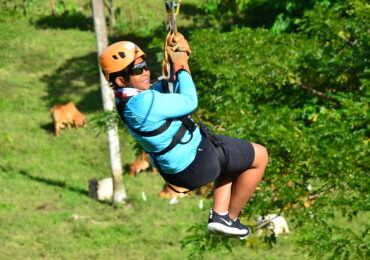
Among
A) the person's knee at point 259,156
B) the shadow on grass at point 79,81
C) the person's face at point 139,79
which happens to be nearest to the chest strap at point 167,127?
the person's face at point 139,79

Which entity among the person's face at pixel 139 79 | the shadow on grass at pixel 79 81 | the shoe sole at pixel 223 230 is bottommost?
the shadow on grass at pixel 79 81

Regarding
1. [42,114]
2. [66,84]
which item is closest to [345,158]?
[42,114]

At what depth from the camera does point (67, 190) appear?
794 inches

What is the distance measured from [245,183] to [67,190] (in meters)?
15.3

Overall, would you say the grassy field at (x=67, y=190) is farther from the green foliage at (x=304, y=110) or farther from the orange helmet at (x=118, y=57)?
the orange helmet at (x=118, y=57)

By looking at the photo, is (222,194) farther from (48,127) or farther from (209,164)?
(48,127)

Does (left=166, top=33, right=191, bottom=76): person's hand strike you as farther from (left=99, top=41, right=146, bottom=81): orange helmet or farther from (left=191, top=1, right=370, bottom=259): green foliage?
(left=191, top=1, right=370, bottom=259): green foliage

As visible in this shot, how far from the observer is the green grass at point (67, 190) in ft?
54.3

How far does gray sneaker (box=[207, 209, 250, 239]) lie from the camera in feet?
17.9

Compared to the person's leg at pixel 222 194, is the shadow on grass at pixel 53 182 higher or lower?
lower

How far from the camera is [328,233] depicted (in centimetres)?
945

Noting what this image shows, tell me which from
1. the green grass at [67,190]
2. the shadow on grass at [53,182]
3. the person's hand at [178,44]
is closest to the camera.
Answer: the person's hand at [178,44]

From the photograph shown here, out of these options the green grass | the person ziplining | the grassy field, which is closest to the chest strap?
the person ziplining

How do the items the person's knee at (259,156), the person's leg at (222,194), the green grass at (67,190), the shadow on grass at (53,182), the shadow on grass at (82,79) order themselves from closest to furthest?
the person's knee at (259,156), the person's leg at (222,194), the green grass at (67,190), the shadow on grass at (53,182), the shadow on grass at (82,79)
